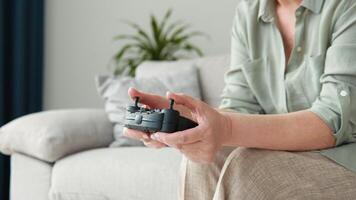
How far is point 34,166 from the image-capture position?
1.96m

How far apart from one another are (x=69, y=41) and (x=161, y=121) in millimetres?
2363

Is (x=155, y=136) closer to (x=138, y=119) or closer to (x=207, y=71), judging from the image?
(x=138, y=119)

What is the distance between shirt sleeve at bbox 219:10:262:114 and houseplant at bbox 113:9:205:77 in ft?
4.64

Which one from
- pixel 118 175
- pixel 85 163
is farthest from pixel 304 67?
pixel 85 163

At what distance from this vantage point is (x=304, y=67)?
4.06ft

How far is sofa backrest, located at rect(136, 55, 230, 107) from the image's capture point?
227cm

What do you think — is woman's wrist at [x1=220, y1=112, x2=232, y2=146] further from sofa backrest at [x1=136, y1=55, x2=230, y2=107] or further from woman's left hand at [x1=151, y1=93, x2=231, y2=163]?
sofa backrest at [x1=136, y1=55, x2=230, y2=107]

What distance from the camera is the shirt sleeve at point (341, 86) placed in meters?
1.08

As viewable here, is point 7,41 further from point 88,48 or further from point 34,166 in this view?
point 34,166

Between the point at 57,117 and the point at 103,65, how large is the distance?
119 centimetres

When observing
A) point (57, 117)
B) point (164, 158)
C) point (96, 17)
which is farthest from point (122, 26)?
point (164, 158)

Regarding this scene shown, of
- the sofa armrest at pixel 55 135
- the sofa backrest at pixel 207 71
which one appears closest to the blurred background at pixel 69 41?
the sofa backrest at pixel 207 71

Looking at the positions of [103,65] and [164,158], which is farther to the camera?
[103,65]

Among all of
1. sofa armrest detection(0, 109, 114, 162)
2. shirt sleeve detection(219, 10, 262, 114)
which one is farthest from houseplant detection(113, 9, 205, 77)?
shirt sleeve detection(219, 10, 262, 114)
